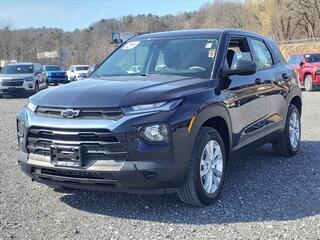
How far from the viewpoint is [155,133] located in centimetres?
433

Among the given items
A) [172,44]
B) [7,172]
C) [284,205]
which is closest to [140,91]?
[172,44]

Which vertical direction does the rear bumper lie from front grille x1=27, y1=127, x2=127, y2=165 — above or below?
below

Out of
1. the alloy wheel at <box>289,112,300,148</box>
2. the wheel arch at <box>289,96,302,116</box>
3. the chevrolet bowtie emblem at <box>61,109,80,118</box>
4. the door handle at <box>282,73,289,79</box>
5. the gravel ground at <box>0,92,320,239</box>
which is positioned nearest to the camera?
the gravel ground at <box>0,92,320,239</box>

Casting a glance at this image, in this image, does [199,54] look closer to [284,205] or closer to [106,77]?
[106,77]

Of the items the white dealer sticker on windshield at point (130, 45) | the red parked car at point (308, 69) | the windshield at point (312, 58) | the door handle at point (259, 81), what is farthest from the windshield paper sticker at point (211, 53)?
the windshield at point (312, 58)

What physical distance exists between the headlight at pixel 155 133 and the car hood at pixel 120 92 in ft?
0.84

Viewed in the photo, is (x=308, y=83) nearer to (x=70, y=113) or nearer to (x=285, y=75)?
(x=285, y=75)

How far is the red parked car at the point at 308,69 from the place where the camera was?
66.7 ft

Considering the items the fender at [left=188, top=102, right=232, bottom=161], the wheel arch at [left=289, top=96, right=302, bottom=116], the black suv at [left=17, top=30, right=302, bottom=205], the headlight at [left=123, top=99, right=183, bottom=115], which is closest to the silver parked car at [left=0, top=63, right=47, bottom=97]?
the wheel arch at [left=289, top=96, right=302, bottom=116]

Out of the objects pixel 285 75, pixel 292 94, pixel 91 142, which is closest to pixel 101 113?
pixel 91 142

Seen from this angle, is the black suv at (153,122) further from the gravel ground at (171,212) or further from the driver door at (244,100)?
the gravel ground at (171,212)

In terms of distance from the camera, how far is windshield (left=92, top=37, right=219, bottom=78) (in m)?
5.43

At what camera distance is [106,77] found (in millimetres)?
5625

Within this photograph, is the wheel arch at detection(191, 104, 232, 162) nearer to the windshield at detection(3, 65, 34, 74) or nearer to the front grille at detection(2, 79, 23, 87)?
the front grille at detection(2, 79, 23, 87)
